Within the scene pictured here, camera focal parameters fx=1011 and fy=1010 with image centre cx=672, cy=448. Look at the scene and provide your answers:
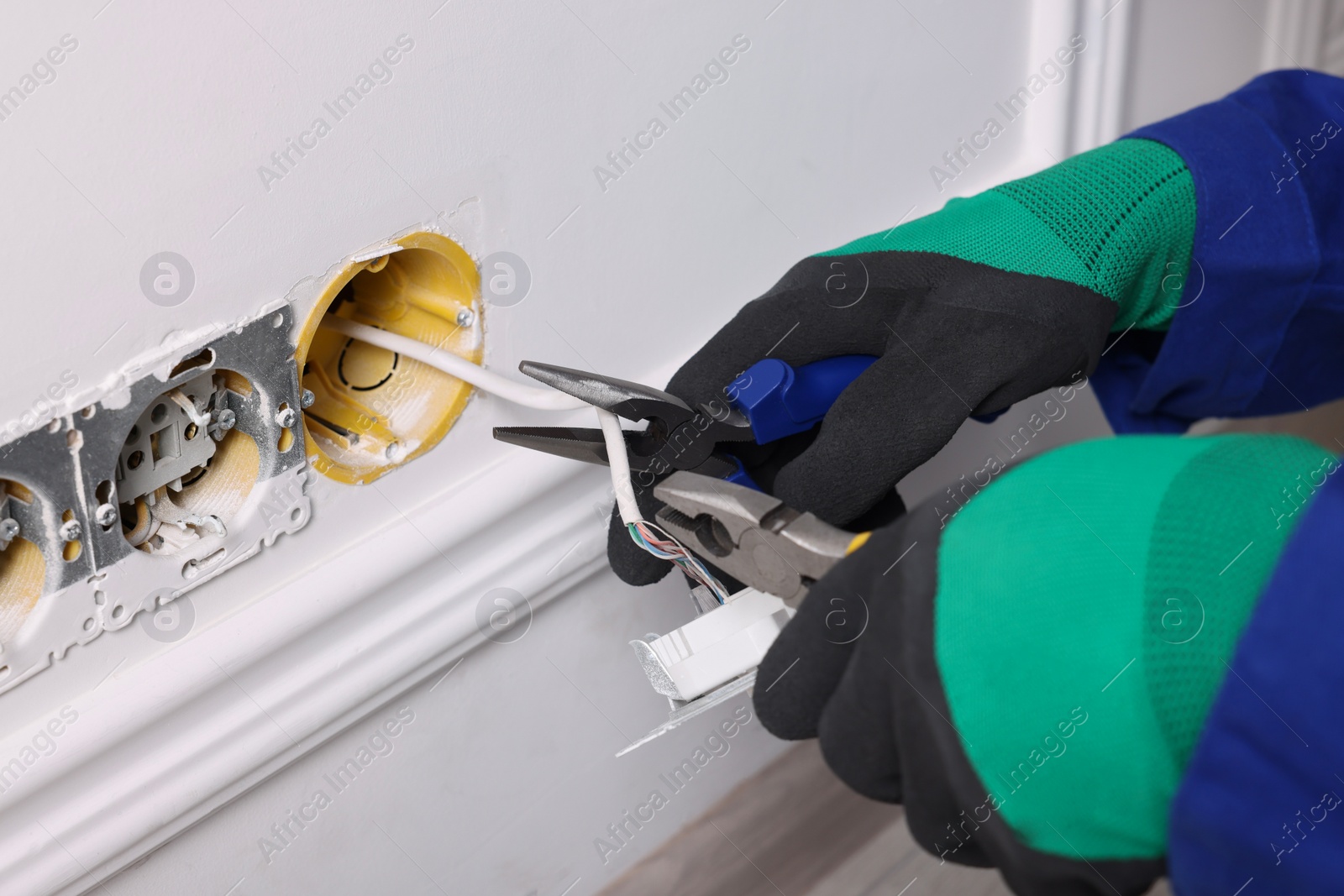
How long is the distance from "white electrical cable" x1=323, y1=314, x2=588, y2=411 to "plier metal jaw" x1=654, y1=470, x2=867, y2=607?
0.29 ft

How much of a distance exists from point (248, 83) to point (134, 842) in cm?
43

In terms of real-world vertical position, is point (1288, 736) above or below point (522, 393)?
below

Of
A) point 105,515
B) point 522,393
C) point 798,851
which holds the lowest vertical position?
point 798,851

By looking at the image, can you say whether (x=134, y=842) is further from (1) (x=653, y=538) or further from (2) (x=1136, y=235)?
(2) (x=1136, y=235)

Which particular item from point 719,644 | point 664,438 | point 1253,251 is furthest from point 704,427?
point 1253,251

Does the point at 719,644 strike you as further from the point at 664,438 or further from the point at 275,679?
the point at 275,679

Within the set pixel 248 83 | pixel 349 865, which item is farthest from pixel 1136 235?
pixel 349 865

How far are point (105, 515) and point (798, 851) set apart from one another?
68 centimetres

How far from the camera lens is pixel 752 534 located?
1.75 ft

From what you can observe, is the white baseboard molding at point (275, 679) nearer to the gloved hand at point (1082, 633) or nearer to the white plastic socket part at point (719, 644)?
the white plastic socket part at point (719, 644)

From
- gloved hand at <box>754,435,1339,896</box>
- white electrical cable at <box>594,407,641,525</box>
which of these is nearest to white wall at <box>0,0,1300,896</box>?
white electrical cable at <box>594,407,641,525</box>

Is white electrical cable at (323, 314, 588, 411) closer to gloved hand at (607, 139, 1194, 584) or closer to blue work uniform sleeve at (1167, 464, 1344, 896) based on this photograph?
gloved hand at (607, 139, 1194, 584)

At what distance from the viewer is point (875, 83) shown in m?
0.76

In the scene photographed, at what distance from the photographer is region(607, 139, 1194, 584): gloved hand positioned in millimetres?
580
